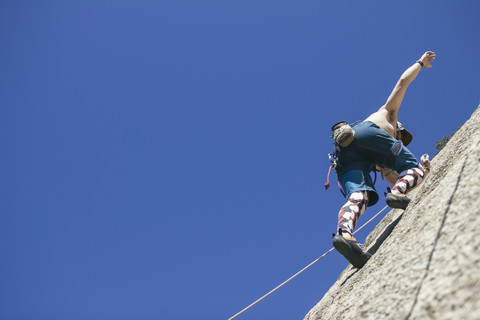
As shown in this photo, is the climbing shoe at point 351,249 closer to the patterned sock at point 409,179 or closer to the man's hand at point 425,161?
the patterned sock at point 409,179

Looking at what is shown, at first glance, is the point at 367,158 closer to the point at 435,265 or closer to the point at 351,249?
the point at 351,249

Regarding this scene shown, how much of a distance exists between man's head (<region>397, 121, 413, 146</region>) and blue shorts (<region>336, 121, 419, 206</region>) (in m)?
0.81

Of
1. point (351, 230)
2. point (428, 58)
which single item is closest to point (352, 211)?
point (351, 230)

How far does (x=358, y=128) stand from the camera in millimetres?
3680

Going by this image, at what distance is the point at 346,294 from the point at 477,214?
63.6 inches

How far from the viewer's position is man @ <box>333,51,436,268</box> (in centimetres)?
301

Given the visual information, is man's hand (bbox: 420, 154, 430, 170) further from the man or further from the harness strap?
the harness strap

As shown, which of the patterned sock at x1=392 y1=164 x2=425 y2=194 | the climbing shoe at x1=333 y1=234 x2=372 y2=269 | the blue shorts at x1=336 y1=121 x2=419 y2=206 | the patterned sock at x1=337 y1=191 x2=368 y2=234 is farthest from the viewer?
the blue shorts at x1=336 y1=121 x2=419 y2=206

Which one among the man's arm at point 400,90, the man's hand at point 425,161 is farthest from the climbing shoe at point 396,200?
the man's arm at point 400,90

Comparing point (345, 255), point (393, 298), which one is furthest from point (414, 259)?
point (345, 255)

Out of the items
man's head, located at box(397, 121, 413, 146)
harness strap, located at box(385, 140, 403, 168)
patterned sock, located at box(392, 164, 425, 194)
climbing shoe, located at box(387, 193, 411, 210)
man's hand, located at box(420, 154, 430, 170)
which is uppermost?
man's head, located at box(397, 121, 413, 146)

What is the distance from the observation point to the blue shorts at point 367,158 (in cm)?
342

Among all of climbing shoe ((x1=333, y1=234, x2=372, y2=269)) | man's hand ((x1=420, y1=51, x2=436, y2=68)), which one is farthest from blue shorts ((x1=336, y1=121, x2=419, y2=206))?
man's hand ((x1=420, y1=51, x2=436, y2=68))

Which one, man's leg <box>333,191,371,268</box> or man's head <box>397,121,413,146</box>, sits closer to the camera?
man's leg <box>333,191,371,268</box>
